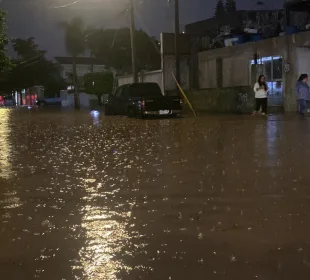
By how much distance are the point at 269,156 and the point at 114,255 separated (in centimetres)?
547

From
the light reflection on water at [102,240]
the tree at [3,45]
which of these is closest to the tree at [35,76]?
the tree at [3,45]

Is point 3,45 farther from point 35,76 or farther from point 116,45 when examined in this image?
point 35,76

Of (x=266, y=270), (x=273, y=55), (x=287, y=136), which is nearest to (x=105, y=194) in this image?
(x=266, y=270)

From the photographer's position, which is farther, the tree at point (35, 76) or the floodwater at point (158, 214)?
the tree at point (35, 76)

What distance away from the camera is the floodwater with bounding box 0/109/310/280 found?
360 centimetres

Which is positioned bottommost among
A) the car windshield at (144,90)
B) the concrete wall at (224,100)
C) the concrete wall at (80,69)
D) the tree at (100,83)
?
the concrete wall at (224,100)

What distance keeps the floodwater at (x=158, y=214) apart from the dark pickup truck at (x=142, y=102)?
1018cm

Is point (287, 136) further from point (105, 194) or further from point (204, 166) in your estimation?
point (105, 194)

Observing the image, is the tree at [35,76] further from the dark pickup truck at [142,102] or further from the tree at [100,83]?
the dark pickup truck at [142,102]

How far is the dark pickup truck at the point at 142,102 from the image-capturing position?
2017 cm

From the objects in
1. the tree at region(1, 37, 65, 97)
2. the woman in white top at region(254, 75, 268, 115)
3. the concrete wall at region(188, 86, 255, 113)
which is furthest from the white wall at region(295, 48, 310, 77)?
the tree at region(1, 37, 65, 97)

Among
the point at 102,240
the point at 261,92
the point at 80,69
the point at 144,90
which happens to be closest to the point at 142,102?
the point at 144,90

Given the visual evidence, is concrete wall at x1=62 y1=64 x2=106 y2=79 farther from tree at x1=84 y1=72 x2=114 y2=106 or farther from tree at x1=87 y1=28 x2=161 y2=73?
tree at x1=84 y1=72 x2=114 y2=106

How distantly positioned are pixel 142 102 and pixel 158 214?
15332 mm
